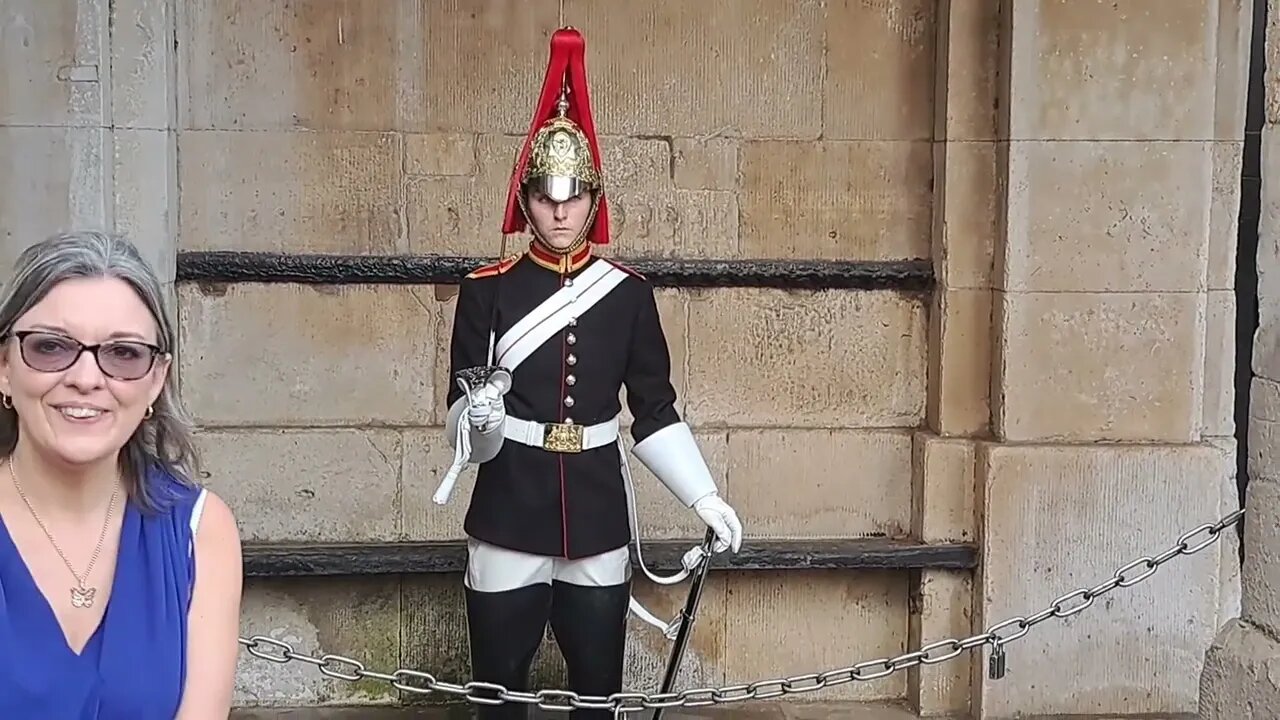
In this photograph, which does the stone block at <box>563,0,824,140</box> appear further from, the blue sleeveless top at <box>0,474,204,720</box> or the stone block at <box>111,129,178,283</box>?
the blue sleeveless top at <box>0,474,204,720</box>

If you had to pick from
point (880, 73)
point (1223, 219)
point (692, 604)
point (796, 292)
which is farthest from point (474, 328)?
point (1223, 219)

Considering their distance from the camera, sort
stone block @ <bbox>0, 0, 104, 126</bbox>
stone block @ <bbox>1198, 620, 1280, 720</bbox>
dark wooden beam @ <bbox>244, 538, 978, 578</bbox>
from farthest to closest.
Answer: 1. dark wooden beam @ <bbox>244, 538, 978, 578</bbox>
2. stone block @ <bbox>0, 0, 104, 126</bbox>
3. stone block @ <bbox>1198, 620, 1280, 720</bbox>

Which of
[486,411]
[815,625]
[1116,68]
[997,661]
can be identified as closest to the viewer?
[486,411]

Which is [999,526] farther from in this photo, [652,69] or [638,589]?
[652,69]

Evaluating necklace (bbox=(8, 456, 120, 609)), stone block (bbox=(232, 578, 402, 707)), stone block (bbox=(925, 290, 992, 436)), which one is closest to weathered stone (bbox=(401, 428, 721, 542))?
stone block (bbox=(232, 578, 402, 707))

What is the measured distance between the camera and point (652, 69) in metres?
5.22

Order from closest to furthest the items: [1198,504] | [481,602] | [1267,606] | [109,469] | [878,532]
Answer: [109,469], [1267,606], [481,602], [1198,504], [878,532]

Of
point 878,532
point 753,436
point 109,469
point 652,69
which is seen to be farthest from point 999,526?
point 109,469

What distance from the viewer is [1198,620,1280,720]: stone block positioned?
3.41 meters

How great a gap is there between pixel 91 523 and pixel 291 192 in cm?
289

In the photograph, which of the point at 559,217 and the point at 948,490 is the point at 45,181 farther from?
the point at 948,490

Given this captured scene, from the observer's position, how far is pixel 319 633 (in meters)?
5.04

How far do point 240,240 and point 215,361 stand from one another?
406 mm

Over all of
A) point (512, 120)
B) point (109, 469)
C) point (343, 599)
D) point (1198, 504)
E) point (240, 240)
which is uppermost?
point (512, 120)
